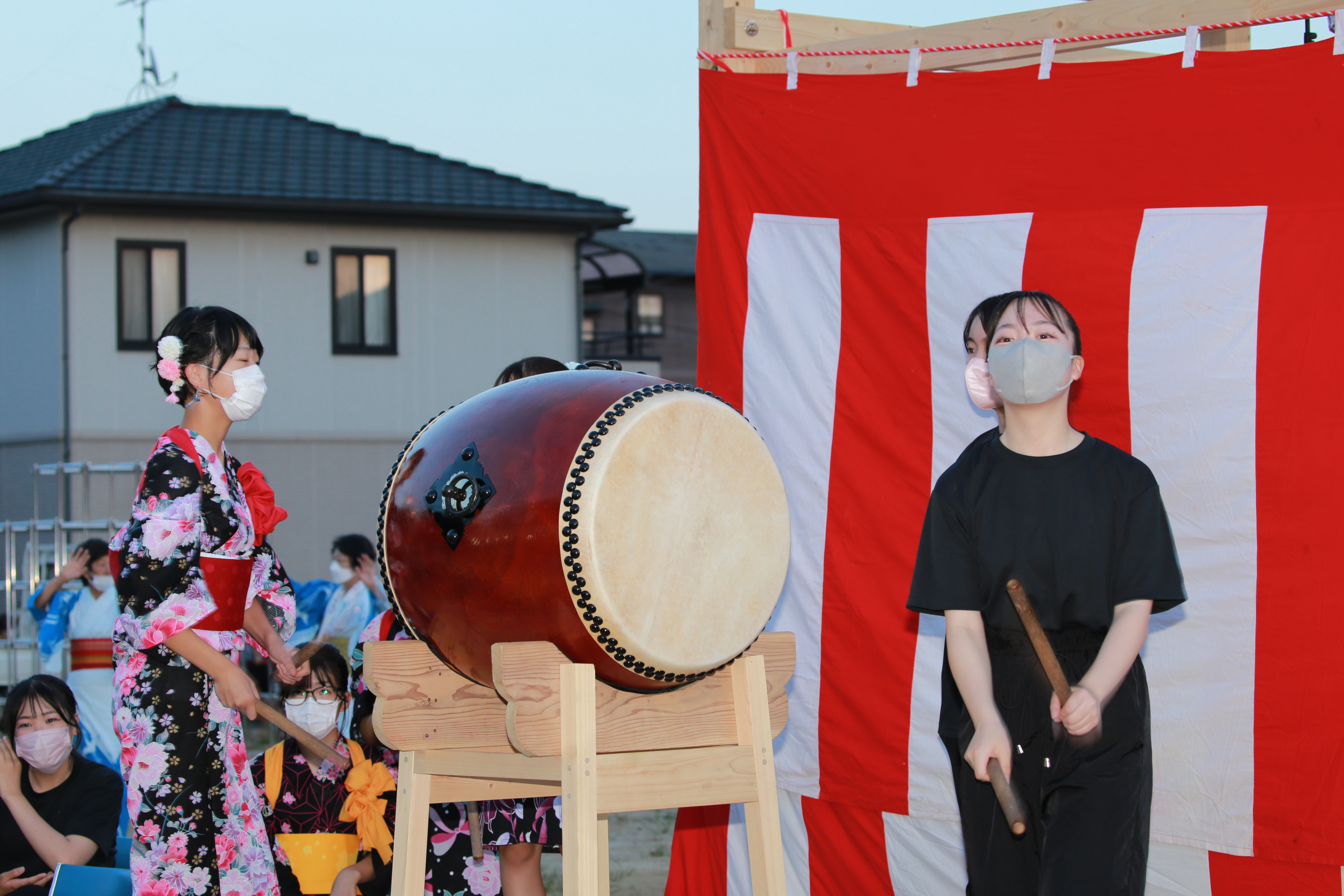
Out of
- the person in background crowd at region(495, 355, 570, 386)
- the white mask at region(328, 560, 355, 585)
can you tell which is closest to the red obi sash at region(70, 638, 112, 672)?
the white mask at region(328, 560, 355, 585)

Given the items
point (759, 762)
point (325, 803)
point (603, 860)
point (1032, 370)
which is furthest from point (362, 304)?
point (1032, 370)

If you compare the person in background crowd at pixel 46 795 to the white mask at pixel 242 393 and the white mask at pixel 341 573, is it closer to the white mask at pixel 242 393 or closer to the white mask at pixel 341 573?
the white mask at pixel 242 393

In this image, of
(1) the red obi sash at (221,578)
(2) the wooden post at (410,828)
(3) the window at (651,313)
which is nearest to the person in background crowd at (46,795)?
(1) the red obi sash at (221,578)

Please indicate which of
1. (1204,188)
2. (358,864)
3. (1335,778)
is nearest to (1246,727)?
(1335,778)

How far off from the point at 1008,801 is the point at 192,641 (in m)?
1.48

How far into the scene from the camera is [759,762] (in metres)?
2.20

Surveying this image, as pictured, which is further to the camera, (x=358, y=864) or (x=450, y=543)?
(x=358, y=864)

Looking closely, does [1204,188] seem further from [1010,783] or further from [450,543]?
[450,543]

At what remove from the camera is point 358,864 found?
9.98 feet

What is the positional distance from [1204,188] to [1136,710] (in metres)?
1.31

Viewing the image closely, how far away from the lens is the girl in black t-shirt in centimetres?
188

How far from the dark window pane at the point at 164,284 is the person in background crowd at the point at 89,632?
6.32 metres

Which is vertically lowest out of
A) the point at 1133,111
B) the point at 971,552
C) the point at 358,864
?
the point at 358,864

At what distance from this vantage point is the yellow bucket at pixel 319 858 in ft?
10.3
